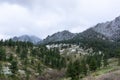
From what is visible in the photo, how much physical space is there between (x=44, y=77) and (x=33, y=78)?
533 inches

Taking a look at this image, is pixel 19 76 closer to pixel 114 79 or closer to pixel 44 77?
pixel 44 77

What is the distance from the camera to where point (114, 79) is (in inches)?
2717

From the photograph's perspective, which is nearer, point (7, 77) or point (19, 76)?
point (7, 77)

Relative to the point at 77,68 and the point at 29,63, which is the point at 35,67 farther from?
the point at 77,68

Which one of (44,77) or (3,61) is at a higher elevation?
(3,61)

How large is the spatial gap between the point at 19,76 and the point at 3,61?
26256 mm

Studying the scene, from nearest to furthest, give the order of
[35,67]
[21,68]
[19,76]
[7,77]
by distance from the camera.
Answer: [7,77]
[19,76]
[21,68]
[35,67]

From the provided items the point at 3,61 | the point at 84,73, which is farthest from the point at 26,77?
the point at 84,73

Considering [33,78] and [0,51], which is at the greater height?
[0,51]

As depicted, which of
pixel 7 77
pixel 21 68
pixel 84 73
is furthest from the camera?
pixel 21 68

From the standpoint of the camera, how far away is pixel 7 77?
147625 mm

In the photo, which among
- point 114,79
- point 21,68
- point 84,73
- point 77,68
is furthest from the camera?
point 21,68

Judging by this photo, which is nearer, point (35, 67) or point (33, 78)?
point (33, 78)

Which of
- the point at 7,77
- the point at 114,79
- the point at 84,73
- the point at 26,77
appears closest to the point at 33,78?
the point at 26,77
